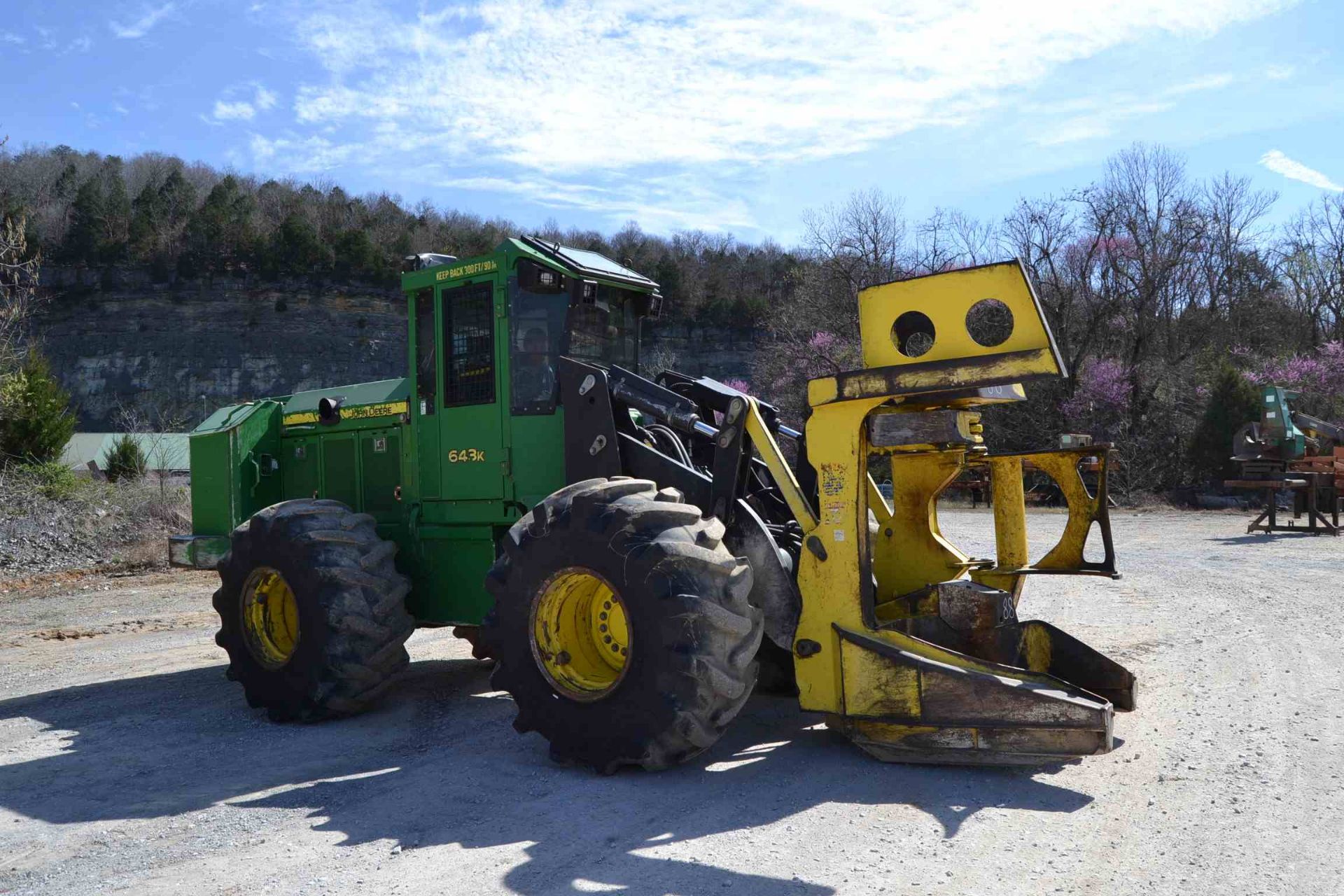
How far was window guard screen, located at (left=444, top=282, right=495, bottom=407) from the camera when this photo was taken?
6980mm

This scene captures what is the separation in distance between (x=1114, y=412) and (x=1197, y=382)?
321 centimetres

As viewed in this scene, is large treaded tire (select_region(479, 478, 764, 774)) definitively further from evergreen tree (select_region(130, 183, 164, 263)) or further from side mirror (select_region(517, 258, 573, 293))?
evergreen tree (select_region(130, 183, 164, 263))

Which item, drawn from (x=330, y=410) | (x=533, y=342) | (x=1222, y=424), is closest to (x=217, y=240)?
(x=1222, y=424)

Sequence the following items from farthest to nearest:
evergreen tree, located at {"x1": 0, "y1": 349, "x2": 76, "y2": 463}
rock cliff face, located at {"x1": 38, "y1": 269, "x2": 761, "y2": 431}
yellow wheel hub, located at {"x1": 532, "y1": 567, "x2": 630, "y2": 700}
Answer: rock cliff face, located at {"x1": 38, "y1": 269, "x2": 761, "y2": 431} < evergreen tree, located at {"x1": 0, "y1": 349, "x2": 76, "y2": 463} < yellow wheel hub, located at {"x1": 532, "y1": 567, "x2": 630, "y2": 700}

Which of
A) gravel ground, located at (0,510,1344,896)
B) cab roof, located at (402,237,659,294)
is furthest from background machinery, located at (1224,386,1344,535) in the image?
cab roof, located at (402,237,659,294)

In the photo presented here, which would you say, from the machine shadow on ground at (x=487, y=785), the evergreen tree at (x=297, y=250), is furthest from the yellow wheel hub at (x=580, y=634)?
the evergreen tree at (x=297, y=250)

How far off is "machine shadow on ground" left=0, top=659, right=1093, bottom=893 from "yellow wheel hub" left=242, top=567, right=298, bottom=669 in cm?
48

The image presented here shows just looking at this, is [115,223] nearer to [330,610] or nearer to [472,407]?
[472,407]

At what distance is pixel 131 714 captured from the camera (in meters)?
7.25

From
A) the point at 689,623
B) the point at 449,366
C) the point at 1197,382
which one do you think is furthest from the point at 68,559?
the point at 1197,382

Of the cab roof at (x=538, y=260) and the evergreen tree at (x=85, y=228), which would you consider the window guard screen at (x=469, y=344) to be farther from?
the evergreen tree at (x=85, y=228)

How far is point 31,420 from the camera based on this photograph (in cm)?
2056

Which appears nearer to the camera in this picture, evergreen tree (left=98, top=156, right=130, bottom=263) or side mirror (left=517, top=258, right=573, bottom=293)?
side mirror (left=517, top=258, right=573, bottom=293)

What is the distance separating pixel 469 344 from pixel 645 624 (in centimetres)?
297
